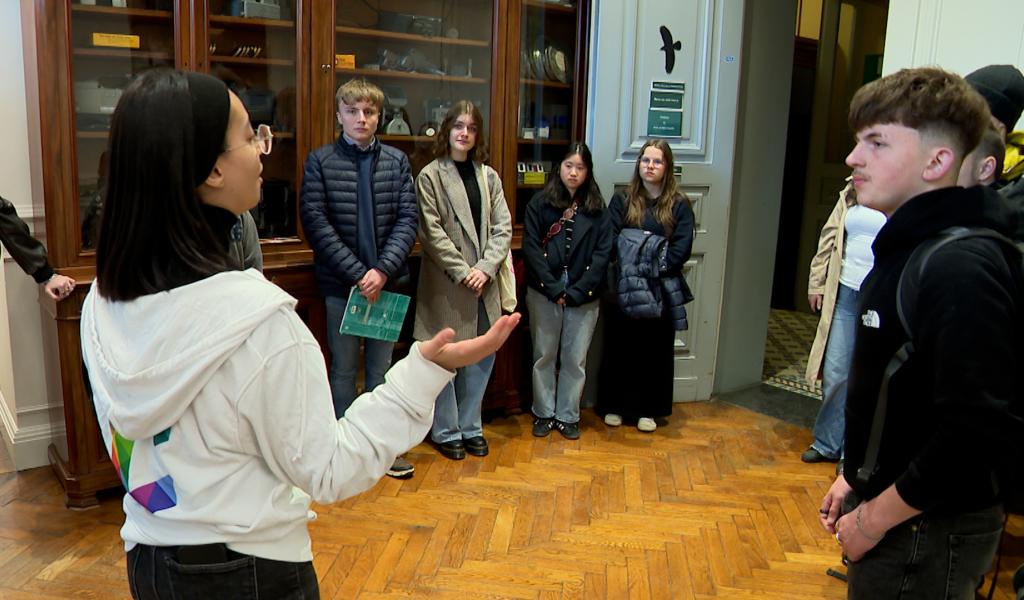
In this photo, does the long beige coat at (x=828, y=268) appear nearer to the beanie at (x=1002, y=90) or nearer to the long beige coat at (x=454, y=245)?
the long beige coat at (x=454, y=245)

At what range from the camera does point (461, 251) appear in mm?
3670

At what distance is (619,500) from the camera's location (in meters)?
3.26

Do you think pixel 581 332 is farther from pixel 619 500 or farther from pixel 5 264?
pixel 5 264

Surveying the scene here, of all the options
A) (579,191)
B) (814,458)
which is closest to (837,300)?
(814,458)

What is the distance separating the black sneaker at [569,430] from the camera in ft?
13.0

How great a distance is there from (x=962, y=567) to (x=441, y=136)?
110 inches

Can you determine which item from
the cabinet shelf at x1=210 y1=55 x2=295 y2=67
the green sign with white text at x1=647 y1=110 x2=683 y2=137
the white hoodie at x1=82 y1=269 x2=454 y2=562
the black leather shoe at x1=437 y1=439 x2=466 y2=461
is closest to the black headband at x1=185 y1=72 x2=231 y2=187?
the white hoodie at x1=82 y1=269 x2=454 y2=562

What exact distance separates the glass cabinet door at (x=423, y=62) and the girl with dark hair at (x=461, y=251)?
17.5 inches

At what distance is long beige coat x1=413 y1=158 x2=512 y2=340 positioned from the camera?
11.8ft

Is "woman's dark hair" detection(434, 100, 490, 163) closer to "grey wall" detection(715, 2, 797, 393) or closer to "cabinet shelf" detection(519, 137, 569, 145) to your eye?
"cabinet shelf" detection(519, 137, 569, 145)

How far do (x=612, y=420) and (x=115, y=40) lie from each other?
2.75 m

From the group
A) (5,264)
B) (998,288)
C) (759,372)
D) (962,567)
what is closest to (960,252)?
(998,288)

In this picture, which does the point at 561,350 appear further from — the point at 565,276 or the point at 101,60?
the point at 101,60

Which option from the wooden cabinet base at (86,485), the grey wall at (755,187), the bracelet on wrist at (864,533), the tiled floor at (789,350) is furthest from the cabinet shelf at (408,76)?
the bracelet on wrist at (864,533)
